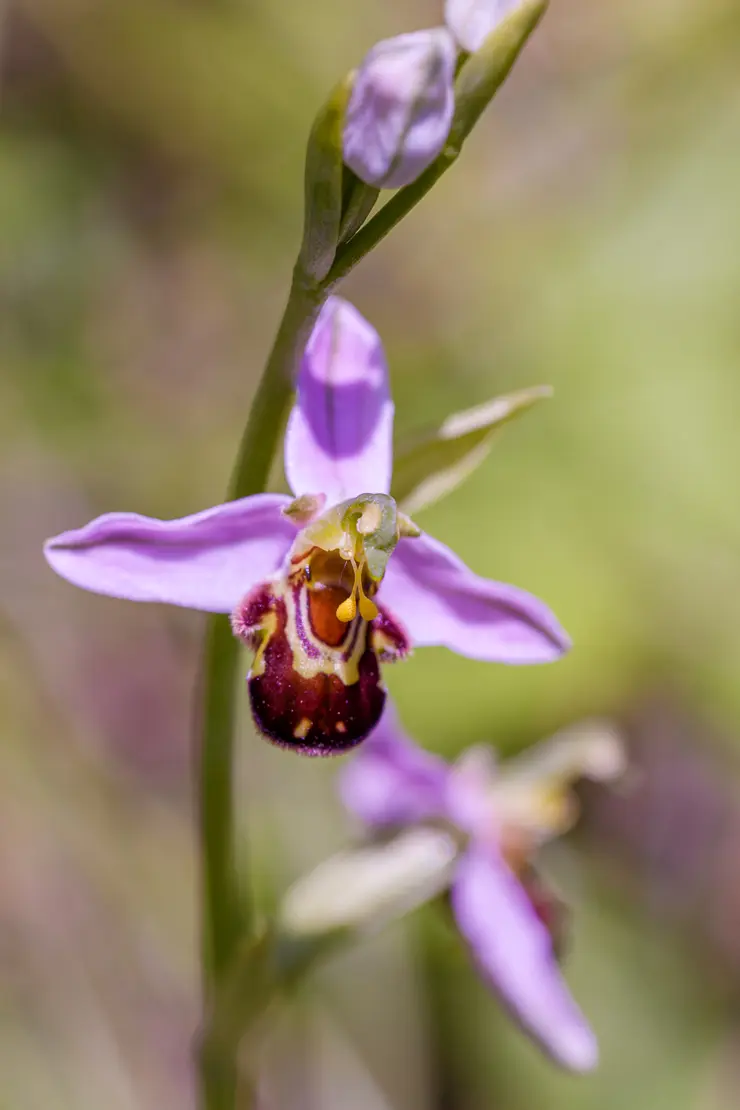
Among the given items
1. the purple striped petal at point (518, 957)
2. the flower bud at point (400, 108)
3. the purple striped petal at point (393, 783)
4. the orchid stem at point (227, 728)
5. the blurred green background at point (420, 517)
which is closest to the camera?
the flower bud at point (400, 108)

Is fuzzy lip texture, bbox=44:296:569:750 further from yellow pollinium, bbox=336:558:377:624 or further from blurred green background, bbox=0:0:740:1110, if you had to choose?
blurred green background, bbox=0:0:740:1110

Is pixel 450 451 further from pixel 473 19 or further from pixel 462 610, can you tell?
pixel 473 19

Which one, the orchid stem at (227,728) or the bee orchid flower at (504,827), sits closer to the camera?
the orchid stem at (227,728)

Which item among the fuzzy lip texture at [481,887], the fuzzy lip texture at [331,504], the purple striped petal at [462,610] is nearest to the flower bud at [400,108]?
the fuzzy lip texture at [331,504]

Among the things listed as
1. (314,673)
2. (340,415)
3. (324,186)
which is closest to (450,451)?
(340,415)

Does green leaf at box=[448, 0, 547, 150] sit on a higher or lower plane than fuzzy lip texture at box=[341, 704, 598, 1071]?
higher

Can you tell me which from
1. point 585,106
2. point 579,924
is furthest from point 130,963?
point 585,106

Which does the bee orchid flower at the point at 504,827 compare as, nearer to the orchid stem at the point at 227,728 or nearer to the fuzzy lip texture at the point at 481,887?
the fuzzy lip texture at the point at 481,887

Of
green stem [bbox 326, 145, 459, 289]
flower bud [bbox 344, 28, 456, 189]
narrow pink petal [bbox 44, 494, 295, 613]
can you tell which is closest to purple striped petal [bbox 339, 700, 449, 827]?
narrow pink petal [bbox 44, 494, 295, 613]
